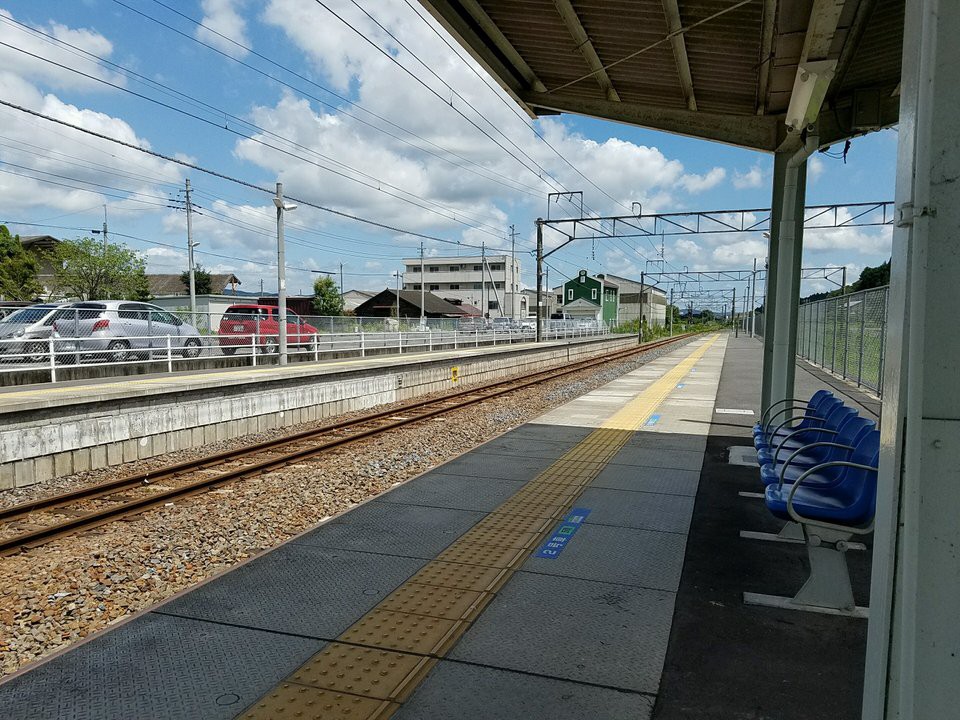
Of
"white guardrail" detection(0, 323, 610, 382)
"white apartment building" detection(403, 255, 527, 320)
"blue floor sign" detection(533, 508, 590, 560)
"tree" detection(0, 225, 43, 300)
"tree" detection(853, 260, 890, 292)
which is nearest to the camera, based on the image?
"blue floor sign" detection(533, 508, 590, 560)

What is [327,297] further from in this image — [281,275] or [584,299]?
[281,275]

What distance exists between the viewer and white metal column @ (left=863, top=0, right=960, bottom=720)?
183 centimetres

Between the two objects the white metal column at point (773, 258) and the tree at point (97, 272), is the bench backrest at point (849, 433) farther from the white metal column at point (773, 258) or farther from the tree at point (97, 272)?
the tree at point (97, 272)

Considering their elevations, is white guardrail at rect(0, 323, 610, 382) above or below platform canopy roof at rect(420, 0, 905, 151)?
below

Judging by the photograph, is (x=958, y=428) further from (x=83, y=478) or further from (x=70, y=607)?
(x=83, y=478)

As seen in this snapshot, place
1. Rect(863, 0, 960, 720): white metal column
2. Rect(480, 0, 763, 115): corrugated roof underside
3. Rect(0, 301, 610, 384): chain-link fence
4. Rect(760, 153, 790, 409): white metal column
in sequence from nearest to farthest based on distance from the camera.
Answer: Rect(863, 0, 960, 720): white metal column, Rect(480, 0, 763, 115): corrugated roof underside, Rect(760, 153, 790, 409): white metal column, Rect(0, 301, 610, 384): chain-link fence

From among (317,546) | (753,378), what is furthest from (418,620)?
(753,378)

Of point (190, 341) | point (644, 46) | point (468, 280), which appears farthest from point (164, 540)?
point (468, 280)

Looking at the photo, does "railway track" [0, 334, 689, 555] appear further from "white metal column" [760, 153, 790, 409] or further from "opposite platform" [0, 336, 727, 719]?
"white metal column" [760, 153, 790, 409]

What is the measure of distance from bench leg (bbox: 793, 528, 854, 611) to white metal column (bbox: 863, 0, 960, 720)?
2.14 metres

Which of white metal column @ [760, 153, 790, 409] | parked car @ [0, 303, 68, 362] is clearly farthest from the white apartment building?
white metal column @ [760, 153, 790, 409]

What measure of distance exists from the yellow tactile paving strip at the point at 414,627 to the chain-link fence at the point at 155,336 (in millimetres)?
10095

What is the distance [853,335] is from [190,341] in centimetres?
1622

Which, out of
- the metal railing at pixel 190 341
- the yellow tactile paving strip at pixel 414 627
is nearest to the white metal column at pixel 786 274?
the yellow tactile paving strip at pixel 414 627
